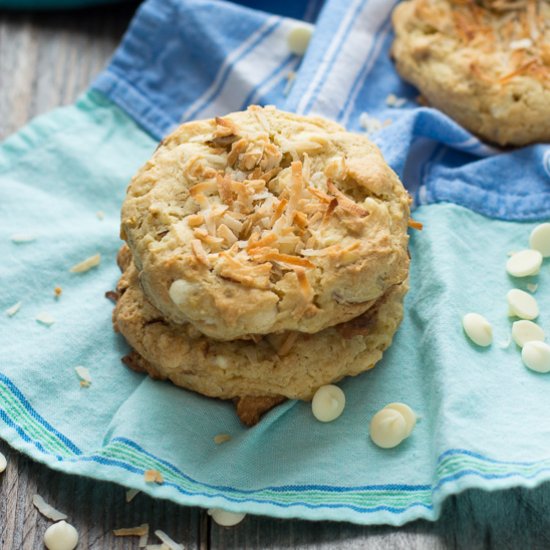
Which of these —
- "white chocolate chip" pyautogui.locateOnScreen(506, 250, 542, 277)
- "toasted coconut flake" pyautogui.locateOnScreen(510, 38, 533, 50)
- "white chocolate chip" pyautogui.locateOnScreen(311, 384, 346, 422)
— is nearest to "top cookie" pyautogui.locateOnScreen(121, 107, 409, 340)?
"white chocolate chip" pyautogui.locateOnScreen(311, 384, 346, 422)

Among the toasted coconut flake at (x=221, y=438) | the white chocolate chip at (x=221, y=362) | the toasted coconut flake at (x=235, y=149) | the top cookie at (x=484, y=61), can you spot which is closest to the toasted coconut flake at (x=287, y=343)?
the white chocolate chip at (x=221, y=362)

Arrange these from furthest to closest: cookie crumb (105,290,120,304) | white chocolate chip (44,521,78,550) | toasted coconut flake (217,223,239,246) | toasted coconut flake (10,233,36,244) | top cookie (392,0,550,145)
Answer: top cookie (392,0,550,145) < toasted coconut flake (10,233,36,244) < cookie crumb (105,290,120,304) < toasted coconut flake (217,223,239,246) < white chocolate chip (44,521,78,550)

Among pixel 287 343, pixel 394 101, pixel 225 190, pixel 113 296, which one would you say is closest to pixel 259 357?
pixel 287 343

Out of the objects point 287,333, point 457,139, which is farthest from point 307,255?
point 457,139

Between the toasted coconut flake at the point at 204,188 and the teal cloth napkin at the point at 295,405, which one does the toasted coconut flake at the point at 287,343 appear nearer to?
the teal cloth napkin at the point at 295,405

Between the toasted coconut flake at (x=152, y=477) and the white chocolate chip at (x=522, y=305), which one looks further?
the white chocolate chip at (x=522, y=305)

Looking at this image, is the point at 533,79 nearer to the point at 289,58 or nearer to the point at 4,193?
the point at 289,58

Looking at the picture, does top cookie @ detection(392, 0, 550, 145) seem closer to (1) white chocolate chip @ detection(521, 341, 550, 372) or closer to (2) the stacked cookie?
(2) the stacked cookie
